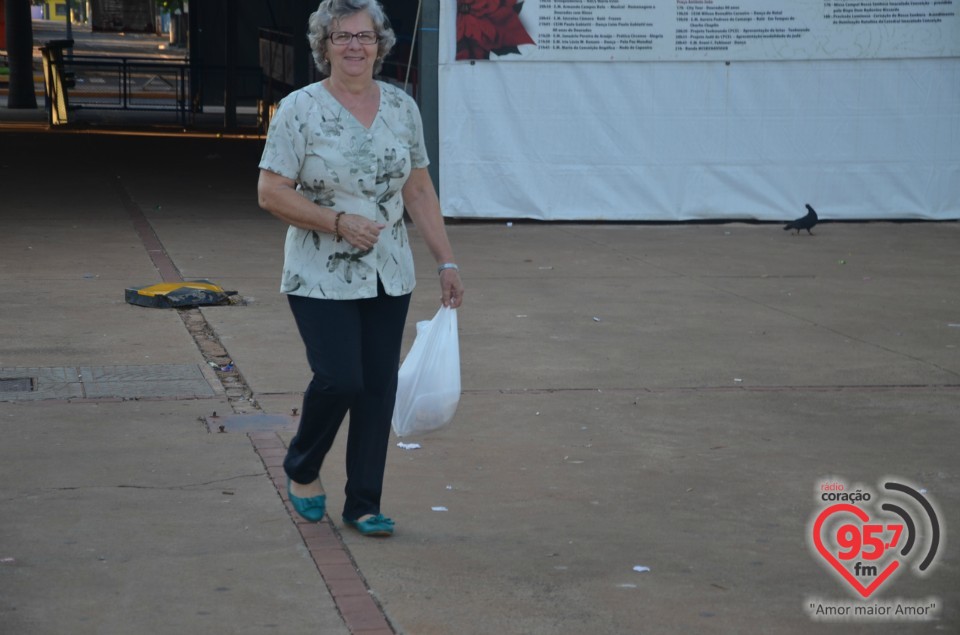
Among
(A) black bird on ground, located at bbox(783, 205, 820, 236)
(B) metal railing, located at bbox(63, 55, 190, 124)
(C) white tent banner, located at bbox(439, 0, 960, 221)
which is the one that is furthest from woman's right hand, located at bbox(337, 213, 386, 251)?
(B) metal railing, located at bbox(63, 55, 190, 124)

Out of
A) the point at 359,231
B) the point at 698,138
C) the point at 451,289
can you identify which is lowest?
the point at 698,138

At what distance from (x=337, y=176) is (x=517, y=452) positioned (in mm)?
1831

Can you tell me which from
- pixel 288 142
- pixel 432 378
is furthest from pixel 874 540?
pixel 288 142

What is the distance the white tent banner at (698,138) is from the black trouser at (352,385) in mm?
8759

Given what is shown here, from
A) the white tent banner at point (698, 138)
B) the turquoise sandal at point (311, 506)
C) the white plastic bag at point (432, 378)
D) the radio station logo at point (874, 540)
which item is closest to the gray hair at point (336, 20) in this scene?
the white plastic bag at point (432, 378)

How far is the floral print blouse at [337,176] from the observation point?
4.38 m

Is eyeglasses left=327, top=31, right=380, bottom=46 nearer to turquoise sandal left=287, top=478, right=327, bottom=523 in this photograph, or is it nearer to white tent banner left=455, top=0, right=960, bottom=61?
turquoise sandal left=287, top=478, right=327, bottom=523

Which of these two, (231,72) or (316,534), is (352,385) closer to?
(316,534)

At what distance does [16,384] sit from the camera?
6734mm

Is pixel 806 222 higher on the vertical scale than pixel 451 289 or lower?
lower

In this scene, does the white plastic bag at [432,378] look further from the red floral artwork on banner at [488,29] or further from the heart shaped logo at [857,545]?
the red floral artwork on banner at [488,29]

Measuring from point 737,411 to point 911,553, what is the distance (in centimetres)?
203

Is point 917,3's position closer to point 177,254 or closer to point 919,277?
point 919,277

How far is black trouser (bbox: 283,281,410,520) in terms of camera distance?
14.5 feet
